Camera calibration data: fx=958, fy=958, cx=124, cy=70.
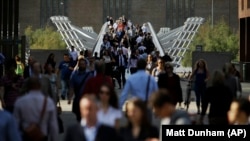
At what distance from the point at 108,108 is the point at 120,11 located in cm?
11670

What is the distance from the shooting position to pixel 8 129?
32.8ft

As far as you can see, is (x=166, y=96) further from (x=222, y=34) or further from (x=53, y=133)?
(x=222, y=34)

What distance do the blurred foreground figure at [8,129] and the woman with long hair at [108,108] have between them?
0.96m

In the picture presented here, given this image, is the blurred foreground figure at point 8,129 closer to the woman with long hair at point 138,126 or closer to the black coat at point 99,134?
the black coat at point 99,134

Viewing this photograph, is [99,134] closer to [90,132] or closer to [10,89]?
[90,132]

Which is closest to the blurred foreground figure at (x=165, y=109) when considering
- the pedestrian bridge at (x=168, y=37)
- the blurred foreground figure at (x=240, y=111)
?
the blurred foreground figure at (x=240, y=111)

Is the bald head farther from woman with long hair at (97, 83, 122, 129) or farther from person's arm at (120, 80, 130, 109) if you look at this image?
person's arm at (120, 80, 130, 109)

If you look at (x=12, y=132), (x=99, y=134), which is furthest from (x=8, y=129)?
(x=99, y=134)

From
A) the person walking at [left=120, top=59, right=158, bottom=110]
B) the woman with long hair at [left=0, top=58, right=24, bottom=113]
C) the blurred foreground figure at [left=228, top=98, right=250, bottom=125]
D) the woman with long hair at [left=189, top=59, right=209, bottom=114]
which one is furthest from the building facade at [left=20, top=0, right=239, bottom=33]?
the blurred foreground figure at [left=228, top=98, right=250, bottom=125]

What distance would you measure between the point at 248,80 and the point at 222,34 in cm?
4781

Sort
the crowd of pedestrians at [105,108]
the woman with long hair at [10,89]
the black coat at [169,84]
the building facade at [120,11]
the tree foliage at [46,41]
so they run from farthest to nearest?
the building facade at [120,11]
the tree foliage at [46,41]
the black coat at [169,84]
the woman with long hair at [10,89]
the crowd of pedestrians at [105,108]

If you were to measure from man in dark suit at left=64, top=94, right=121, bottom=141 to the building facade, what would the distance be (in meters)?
117

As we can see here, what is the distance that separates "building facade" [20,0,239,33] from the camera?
4988 inches

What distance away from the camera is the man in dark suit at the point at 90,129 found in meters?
8.72
